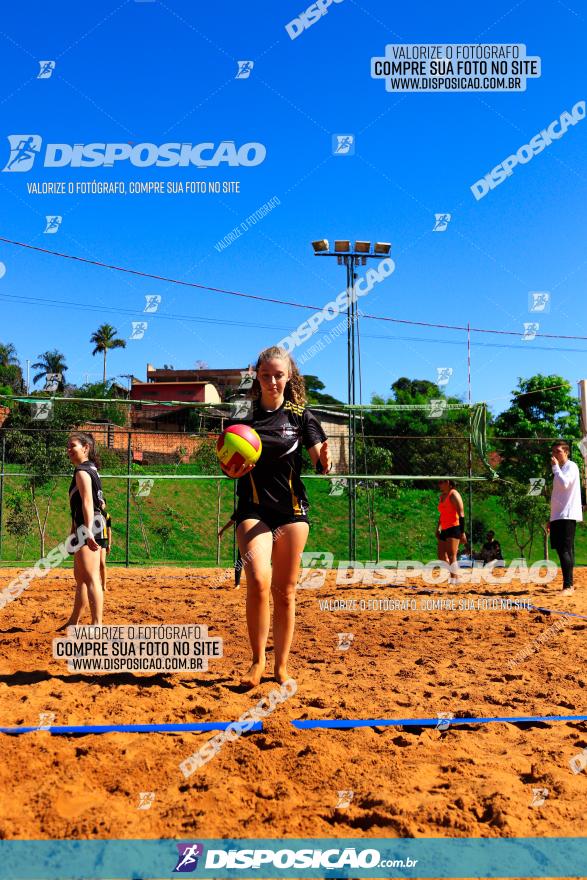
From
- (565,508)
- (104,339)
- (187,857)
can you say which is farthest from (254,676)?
(104,339)

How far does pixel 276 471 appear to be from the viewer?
4449 millimetres

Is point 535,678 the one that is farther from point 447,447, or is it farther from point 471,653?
point 447,447

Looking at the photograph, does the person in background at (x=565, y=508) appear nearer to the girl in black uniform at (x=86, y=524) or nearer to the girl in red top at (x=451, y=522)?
the girl in red top at (x=451, y=522)

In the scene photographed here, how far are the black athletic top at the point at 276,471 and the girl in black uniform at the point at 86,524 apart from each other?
179 cm

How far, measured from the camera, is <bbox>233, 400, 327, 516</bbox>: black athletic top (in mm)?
4426

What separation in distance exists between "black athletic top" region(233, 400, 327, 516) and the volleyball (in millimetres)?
144

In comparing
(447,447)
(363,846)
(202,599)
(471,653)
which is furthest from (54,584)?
(447,447)

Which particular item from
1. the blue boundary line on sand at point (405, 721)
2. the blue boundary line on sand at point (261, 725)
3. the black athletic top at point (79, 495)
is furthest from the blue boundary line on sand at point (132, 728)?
the black athletic top at point (79, 495)

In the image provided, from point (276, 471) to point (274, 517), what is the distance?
274 mm

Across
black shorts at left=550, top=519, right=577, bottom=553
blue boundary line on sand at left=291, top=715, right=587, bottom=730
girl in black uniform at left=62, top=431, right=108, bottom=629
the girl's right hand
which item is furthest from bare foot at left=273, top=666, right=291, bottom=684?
black shorts at left=550, top=519, right=577, bottom=553

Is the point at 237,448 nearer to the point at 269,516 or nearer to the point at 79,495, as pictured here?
the point at 269,516

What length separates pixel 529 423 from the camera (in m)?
29.7

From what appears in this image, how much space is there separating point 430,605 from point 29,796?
706 cm

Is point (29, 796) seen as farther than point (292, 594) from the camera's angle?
No
